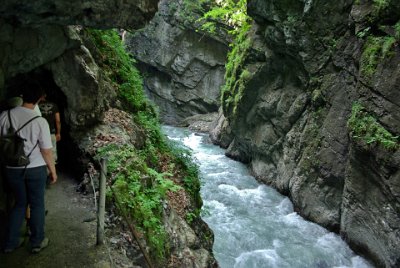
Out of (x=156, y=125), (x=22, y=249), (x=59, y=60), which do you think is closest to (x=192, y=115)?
(x=156, y=125)

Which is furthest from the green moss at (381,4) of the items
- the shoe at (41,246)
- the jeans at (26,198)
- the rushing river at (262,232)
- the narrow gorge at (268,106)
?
the shoe at (41,246)

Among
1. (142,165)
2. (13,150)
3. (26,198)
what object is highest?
(13,150)

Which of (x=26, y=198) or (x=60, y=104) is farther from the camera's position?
(x=60, y=104)

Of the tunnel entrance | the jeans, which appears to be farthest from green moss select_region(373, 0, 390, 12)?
the jeans

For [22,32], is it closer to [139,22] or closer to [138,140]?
[139,22]

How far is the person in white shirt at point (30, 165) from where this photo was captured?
4098 mm

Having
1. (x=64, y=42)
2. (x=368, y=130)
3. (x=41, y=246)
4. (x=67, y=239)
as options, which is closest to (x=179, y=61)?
(x=368, y=130)

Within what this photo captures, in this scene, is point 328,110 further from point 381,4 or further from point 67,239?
point 67,239

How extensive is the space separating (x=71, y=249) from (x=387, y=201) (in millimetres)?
8398

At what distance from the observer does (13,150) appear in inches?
158

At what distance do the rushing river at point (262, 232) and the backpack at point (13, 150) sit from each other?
4.85 meters

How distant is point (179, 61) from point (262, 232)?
26570mm

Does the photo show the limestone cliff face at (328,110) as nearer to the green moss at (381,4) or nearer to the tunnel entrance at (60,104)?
the green moss at (381,4)

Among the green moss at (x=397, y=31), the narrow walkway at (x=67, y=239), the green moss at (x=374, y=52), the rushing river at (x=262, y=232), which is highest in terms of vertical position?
the green moss at (x=397, y=31)
